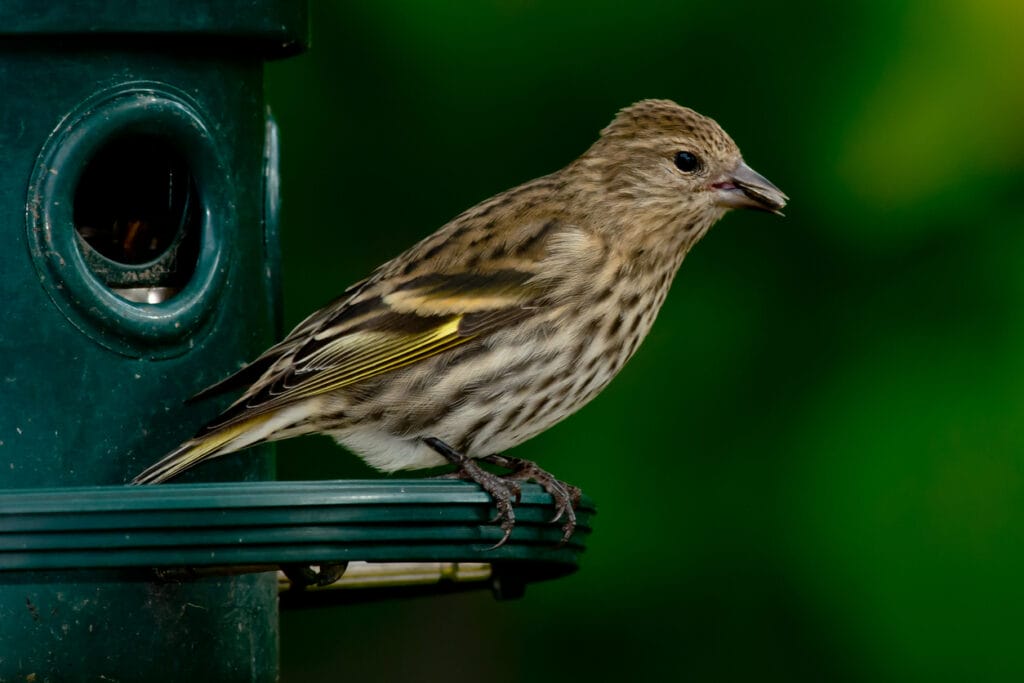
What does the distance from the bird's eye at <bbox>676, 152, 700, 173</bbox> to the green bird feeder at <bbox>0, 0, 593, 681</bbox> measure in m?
1.28

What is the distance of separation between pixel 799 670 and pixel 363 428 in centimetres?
206

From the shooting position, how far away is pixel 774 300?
23.8 feet

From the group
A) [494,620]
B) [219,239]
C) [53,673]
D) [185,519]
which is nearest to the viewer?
[185,519]

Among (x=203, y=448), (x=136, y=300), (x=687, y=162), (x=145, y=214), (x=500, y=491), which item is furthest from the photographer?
(x=687, y=162)

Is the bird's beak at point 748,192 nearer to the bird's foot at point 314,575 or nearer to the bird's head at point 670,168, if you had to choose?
the bird's head at point 670,168

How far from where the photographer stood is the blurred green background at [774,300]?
705 centimetres

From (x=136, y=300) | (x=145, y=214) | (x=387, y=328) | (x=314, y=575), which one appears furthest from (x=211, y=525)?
(x=145, y=214)

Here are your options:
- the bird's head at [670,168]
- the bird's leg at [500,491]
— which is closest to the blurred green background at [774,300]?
the bird's head at [670,168]

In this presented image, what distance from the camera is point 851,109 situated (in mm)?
7141

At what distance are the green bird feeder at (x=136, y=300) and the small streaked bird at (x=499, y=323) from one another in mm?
239

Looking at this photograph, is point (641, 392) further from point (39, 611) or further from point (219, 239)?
point (39, 611)

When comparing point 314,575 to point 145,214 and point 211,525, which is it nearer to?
point 211,525

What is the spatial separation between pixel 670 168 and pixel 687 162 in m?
0.06

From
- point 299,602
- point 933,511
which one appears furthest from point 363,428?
point 933,511
